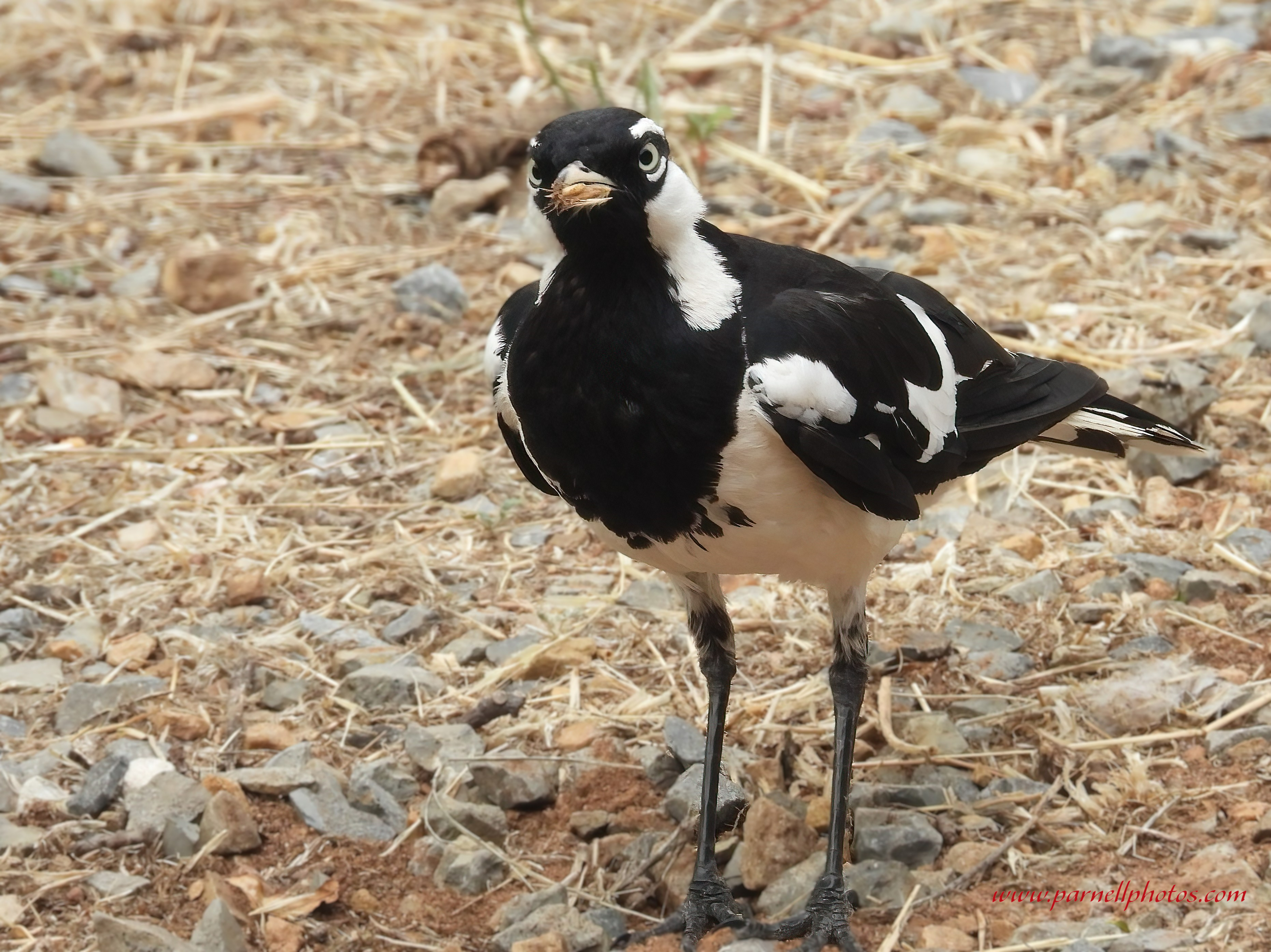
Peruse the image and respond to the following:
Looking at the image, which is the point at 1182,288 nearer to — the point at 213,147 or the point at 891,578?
the point at 891,578

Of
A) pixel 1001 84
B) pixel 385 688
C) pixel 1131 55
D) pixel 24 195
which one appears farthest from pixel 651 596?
pixel 1131 55

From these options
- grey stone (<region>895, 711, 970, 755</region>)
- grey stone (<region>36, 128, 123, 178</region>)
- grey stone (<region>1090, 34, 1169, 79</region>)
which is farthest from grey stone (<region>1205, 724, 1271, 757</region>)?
grey stone (<region>36, 128, 123, 178</region>)

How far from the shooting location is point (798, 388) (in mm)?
3348

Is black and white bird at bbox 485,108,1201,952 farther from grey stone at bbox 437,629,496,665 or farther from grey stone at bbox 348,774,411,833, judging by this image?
grey stone at bbox 437,629,496,665

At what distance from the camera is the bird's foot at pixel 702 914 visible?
12.5 feet

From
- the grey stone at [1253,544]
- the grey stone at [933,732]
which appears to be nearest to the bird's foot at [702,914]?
the grey stone at [933,732]

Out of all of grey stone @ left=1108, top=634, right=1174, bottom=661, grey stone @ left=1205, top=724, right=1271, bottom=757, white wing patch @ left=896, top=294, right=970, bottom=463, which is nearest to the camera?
white wing patch @ left=896, top=294, right=970, bottom=463

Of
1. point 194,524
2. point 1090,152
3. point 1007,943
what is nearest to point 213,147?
point 194,524

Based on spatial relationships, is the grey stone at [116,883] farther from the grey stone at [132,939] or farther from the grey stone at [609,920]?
the grey stone at [609,920]

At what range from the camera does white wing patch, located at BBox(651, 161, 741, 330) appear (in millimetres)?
3389

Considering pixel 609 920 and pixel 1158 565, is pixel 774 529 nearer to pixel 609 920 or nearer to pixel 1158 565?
pixel 609 920

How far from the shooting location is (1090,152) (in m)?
7.40

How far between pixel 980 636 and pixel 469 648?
1.51m

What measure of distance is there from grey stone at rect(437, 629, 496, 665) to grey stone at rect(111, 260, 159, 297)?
2763mm
